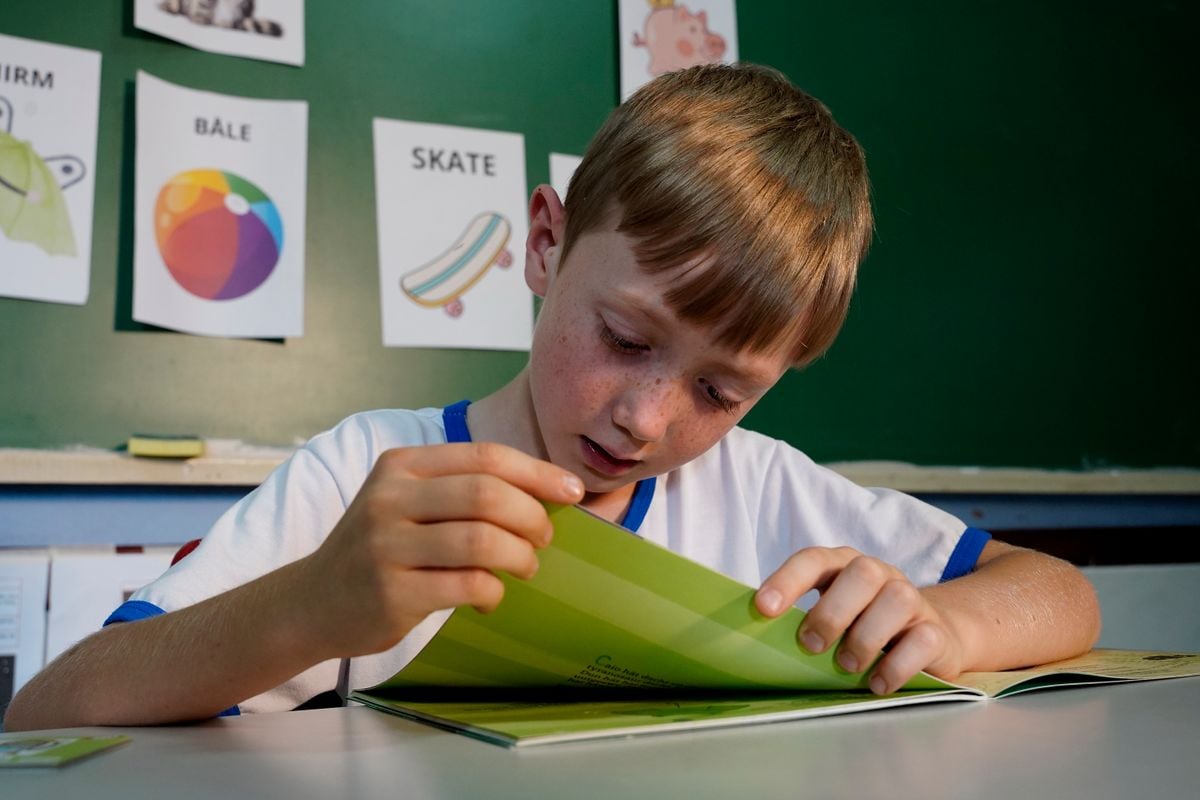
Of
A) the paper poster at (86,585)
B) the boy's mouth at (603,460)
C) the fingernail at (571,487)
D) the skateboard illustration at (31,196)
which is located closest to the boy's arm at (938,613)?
the fingernail at (571,487)

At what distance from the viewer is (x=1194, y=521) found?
69.8 inches

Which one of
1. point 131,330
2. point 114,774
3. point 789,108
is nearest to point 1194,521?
point 789,108

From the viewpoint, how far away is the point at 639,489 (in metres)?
0.92

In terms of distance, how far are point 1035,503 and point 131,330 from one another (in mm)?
1292

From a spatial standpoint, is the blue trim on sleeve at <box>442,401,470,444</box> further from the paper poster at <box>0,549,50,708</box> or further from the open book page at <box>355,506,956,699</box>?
the paper poster at <box>0,549,50,708</box>

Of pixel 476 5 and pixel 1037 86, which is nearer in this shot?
pixel 476 5

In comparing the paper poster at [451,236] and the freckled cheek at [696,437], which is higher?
the paper poster at [451,236]

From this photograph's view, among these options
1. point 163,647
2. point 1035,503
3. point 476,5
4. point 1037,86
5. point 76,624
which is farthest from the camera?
point 1037,86

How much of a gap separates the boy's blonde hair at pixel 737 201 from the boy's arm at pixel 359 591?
0.95ft

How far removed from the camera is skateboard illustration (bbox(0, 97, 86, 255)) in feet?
3.67

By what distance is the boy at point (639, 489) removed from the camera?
0.46m

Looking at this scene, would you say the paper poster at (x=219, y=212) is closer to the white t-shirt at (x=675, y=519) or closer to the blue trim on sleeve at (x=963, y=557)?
the white t-shirt at (x=675, y=519)

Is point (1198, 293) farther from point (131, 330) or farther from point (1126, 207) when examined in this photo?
point (131, 330)

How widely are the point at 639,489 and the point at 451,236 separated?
21.3 inches
